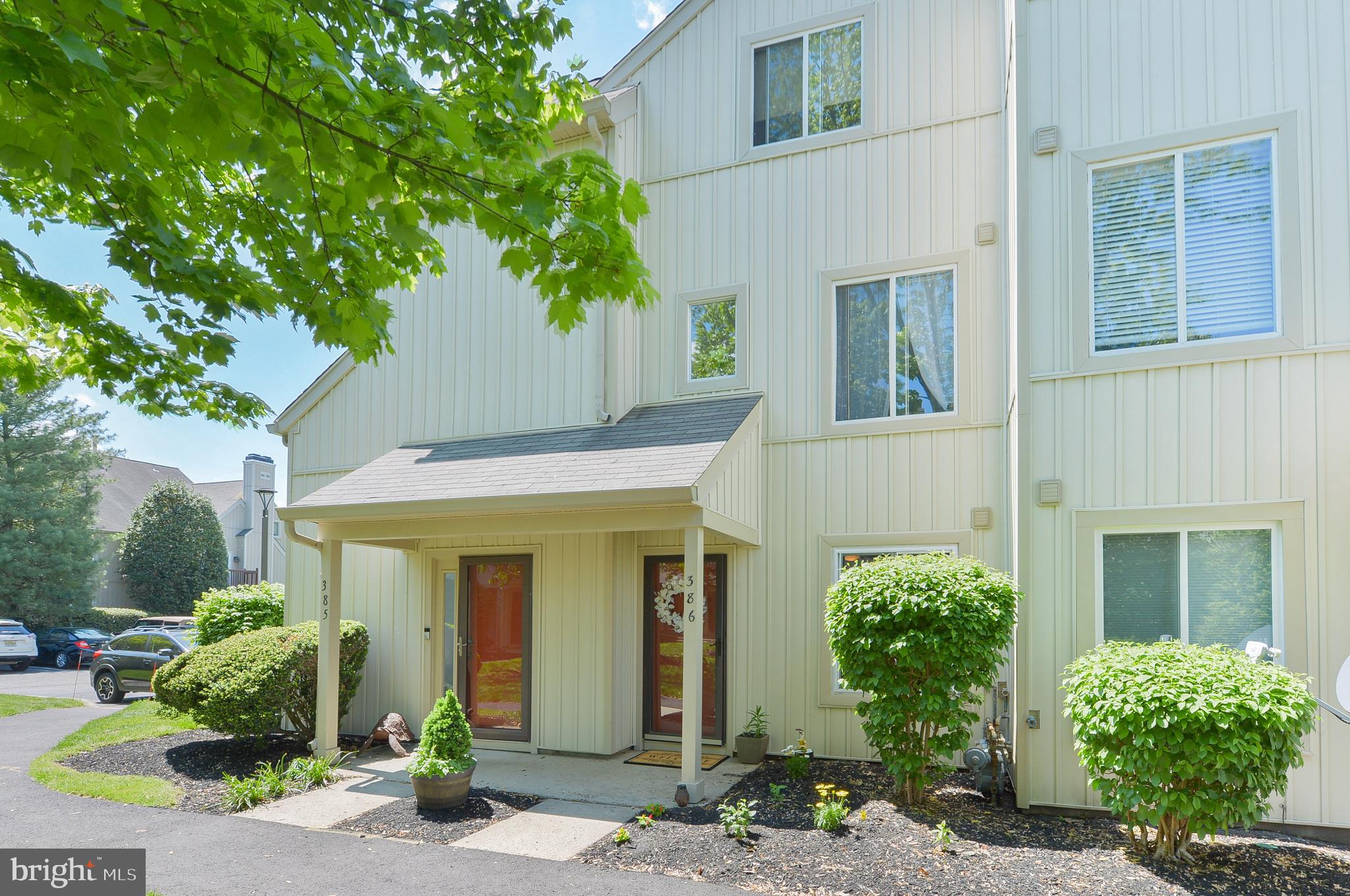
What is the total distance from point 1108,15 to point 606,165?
554 cm

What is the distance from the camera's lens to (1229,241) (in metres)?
6.82

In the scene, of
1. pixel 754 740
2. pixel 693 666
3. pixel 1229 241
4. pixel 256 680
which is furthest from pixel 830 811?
pixel 256 680

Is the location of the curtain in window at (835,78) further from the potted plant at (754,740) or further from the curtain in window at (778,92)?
the potted plant at (754,740)

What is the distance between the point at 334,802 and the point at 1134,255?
8.35m

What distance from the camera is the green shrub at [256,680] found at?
9.32 m

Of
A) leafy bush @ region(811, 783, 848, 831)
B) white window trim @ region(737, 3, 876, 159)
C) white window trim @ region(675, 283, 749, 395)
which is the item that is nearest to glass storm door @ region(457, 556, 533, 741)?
white window trim @ region(675, 283, 749, 395)

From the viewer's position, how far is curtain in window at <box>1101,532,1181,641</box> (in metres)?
6.76

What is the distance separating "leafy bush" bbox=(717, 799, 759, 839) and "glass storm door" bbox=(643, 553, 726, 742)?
287 centimetres

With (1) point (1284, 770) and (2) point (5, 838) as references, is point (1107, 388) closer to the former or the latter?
(1) point (1284, 770)

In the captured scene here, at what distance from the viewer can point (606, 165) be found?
4.02 metres

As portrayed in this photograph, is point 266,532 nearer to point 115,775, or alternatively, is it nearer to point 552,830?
point 115,775

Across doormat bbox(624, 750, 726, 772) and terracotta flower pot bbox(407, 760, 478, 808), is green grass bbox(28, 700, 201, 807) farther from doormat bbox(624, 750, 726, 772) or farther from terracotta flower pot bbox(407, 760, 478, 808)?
doormat bbox(624, 750, 726, 772)

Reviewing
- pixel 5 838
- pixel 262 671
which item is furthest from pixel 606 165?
pixel 262 671

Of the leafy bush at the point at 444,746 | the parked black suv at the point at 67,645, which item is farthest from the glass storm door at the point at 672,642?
the parked black suv at the point at 67,645
